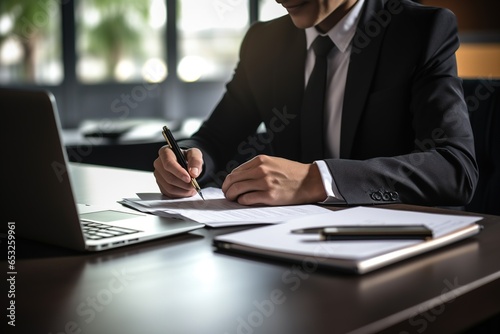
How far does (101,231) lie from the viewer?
1.08 metres

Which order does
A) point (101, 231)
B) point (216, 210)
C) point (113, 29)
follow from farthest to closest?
point (113, 29), point (216, 210), point (101, 231)

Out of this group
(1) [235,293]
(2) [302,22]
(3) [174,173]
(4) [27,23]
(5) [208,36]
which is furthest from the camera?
(5) [208,36]

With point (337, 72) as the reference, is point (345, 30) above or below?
above

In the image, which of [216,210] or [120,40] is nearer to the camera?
[216,210]

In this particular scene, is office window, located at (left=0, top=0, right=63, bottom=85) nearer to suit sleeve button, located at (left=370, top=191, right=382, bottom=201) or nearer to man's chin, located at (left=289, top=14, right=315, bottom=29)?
man's chin, located at (left=289, top=14, right=315, bottom=29)

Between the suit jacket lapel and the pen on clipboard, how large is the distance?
2.76ft

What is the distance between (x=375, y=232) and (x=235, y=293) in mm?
238

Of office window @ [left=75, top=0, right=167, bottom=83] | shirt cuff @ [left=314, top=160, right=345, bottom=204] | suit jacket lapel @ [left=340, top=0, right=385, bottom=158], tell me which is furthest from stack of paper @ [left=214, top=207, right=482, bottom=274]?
office window @ [left=75, top=0, right=167, bottom=83]

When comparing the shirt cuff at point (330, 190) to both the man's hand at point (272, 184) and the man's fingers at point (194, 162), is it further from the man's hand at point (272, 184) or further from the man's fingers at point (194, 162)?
the man's fingers at point (194, 162)

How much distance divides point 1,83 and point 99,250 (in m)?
3.99

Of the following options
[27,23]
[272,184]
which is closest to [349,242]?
[272,184]

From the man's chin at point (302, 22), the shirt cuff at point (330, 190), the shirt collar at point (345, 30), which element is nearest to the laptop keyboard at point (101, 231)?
the shirt cuff at point (330, 190)

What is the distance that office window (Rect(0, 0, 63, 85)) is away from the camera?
463 cm

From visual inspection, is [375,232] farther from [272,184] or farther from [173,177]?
[173,177]
